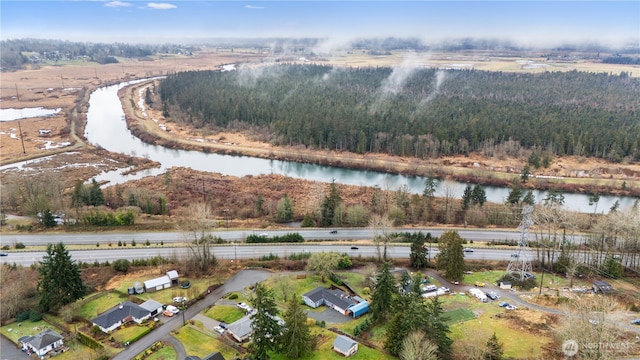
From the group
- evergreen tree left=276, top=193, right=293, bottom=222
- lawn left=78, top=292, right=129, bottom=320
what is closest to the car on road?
evergreen tree left=276, top=193, right=293, bottom=222

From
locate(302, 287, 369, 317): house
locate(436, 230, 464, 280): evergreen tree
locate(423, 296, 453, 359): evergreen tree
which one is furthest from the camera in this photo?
locate(436, 230, 464, 280): evergreen tree

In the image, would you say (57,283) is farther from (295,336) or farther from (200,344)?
(295,336)

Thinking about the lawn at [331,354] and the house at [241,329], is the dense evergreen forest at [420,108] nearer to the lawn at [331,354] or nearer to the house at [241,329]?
the lawn at [331,354]

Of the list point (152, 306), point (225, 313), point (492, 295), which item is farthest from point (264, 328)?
point (492, 295)

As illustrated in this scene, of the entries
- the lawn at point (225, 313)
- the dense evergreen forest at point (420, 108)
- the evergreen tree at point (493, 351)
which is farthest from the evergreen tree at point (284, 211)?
the dense evergreen forest at point (420, 108)

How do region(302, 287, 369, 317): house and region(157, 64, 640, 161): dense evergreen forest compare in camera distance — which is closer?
region(302, 287, 369, 317): house

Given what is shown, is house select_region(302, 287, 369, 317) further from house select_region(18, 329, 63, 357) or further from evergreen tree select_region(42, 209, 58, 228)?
evergreen tree select_region(42, 209, 58, 228)

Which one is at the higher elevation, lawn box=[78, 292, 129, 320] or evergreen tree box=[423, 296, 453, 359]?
evergreen tree box=[423, 296, 453, 359]
